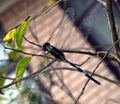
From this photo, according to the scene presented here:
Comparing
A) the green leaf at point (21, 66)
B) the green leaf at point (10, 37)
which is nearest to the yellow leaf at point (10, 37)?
the green leaf at point (10, 37)

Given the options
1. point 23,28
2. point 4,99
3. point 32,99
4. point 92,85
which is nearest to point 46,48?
point 23,28

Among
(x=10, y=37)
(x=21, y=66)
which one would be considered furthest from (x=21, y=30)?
(x=21, y=66)

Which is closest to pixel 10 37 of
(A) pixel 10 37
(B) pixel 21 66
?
(A) pixel 10 37

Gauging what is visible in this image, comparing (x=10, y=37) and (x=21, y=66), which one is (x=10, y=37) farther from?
(x=21, y=66)

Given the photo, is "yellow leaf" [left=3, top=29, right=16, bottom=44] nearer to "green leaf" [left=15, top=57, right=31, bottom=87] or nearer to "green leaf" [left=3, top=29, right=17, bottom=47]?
"green leaf" [left=3, top=29, right=17, bottom=47]

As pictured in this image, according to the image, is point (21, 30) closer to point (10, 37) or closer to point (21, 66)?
point (10, 37)

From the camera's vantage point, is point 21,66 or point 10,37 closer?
point 10,37

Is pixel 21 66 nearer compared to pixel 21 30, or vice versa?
pixel 21 30

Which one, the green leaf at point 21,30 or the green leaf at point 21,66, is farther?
the green leaf at point 21,66

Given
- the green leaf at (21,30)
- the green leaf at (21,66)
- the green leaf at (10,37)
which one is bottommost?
the green leaf at (21,66)

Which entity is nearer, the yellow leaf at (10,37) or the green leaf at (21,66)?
the yellow leaf at (10,37)

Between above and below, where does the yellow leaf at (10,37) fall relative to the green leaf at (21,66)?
above

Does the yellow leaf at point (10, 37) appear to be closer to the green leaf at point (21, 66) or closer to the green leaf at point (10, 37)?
the green leaf at point (10, 37)
